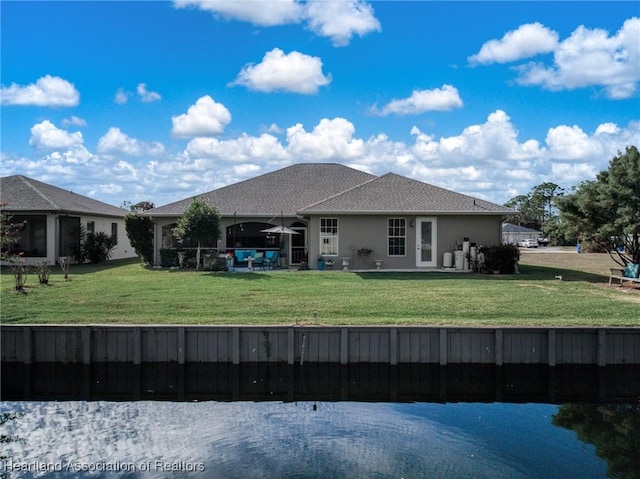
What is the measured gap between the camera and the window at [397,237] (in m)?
23.0

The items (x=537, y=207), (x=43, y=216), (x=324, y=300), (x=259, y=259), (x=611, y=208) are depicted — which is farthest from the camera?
(x=537, y=207)

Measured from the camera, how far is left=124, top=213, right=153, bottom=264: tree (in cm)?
2633

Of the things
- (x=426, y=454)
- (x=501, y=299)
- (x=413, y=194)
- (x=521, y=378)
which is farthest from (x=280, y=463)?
(x=413, y=194)

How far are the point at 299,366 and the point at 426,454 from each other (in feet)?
12.6

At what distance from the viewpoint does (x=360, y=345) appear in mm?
11547

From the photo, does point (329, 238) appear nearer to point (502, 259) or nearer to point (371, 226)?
point (371, 226)

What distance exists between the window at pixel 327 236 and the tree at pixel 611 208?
8674 millimetres

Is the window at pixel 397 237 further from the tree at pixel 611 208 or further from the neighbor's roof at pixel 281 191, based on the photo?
the tree at pixel 611 208

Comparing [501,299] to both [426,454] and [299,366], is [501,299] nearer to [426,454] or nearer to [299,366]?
[299,366]

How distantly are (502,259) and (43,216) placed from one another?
19920 millimetres

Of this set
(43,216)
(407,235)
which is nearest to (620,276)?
(407,235)

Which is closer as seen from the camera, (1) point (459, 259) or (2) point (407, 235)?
(1) point (459, 259)


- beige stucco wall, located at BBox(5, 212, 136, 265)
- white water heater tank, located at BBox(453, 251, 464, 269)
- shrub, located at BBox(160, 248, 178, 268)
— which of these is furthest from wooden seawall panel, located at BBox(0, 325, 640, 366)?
beige stucco wall, located at BBox(5, 212, 136, 265)

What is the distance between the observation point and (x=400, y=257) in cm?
2294
